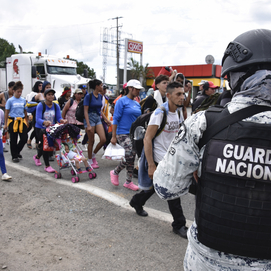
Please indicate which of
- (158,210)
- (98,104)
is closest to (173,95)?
(158,210)

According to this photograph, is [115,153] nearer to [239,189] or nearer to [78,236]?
[78,236]

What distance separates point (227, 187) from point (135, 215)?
2.78m

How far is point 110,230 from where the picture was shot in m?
3.58

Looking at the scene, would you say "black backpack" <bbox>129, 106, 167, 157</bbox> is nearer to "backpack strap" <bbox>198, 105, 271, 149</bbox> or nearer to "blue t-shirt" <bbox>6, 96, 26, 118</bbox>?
"backpack strap" <bbox>198, 105, 271, 149</bbox>

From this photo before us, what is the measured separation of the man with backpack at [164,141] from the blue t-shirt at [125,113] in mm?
1528

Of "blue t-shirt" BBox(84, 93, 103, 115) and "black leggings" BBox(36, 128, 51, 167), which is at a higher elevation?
"blue t-shirt" BBox(84, 93, 103, 115)

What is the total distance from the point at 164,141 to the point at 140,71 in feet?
119

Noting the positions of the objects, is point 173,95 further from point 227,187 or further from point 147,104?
point 227,187

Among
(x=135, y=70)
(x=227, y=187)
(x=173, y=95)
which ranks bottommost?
(x=227, y=187)

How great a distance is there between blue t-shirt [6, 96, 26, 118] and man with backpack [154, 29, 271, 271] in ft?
20.2

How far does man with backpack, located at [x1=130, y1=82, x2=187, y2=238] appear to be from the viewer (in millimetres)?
3340

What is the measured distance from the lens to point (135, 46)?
30.0m

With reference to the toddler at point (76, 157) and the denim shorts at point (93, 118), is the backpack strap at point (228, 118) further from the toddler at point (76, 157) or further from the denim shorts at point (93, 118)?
the denim shorts at point (93, 118)

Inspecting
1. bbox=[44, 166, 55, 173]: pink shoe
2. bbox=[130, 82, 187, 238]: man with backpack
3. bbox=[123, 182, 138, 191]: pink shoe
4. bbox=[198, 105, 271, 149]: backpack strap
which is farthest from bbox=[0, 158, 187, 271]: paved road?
bbox=[198, 105, 271, 149]: backpack strap
